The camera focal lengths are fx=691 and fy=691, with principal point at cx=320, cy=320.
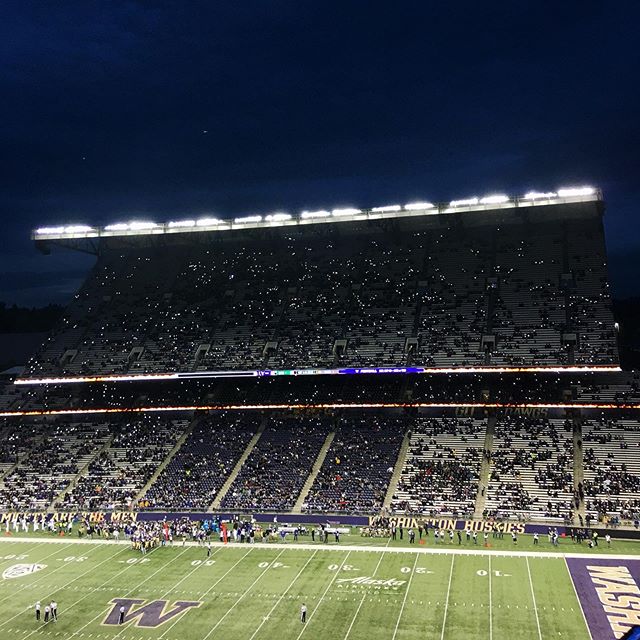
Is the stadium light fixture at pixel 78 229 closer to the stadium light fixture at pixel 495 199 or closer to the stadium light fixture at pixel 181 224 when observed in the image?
the stadium light fixture at pixel 181 224

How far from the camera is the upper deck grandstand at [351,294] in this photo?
2088 inches

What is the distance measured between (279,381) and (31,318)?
200 feet

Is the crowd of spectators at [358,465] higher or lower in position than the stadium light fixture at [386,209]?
lower

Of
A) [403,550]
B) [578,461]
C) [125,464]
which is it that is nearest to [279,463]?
[125,464]

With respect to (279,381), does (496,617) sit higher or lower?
lower

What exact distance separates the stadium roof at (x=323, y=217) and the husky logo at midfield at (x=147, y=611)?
127ft

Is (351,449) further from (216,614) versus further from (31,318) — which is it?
(31,318)

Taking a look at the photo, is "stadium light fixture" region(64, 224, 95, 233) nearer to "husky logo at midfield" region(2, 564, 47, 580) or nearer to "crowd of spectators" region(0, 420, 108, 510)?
"crowd of spectators" region(0, 420, 108, 510)

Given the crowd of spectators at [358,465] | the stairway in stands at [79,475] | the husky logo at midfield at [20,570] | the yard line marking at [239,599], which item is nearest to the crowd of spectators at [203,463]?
the stairway in stands at [79,475]

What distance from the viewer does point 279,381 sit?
57281 mm

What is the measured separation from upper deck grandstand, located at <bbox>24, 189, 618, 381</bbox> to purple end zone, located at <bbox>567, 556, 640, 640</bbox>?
18.5 m

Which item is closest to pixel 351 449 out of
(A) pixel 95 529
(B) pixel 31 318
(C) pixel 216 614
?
(A) pixel 95 529

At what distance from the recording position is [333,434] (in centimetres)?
5169

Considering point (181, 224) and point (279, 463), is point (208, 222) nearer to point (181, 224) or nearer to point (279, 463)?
point (181, 224)
